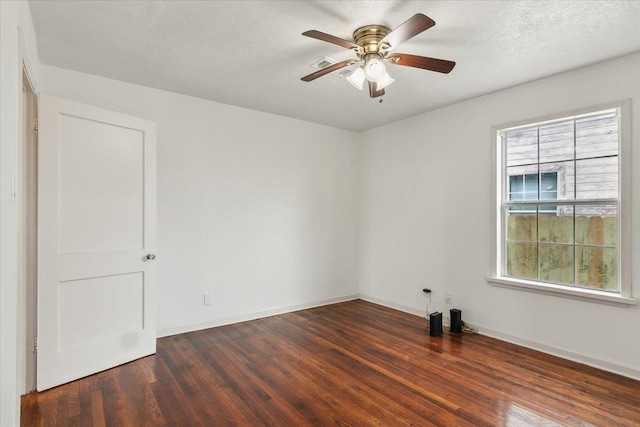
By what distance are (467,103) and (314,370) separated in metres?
3.26

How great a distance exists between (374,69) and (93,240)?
8.52ft

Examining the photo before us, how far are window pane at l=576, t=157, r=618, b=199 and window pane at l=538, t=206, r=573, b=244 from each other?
0.63ft

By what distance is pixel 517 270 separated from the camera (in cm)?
347

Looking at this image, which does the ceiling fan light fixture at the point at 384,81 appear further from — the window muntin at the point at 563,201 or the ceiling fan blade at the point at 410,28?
the window muntin at the point at 563,201

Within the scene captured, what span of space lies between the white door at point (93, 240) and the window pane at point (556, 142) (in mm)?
3777

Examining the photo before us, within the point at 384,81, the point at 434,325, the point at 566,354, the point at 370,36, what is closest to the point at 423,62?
the point at 384,81

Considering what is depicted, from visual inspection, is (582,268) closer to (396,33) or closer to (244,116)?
(396,33)

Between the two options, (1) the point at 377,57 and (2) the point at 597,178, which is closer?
(1) the point at 377,57

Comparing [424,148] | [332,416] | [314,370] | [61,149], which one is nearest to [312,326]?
[314,370]

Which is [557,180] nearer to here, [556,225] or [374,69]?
[556,225]

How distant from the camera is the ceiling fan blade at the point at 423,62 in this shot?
2.21 m

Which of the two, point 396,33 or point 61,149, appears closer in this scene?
point 396,33

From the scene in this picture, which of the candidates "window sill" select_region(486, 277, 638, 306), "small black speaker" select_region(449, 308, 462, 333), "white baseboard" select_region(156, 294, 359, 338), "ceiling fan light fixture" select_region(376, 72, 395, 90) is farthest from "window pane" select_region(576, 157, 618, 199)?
"white baseboard" select_region(156, 294, 359, 338)

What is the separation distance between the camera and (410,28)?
190 cm
